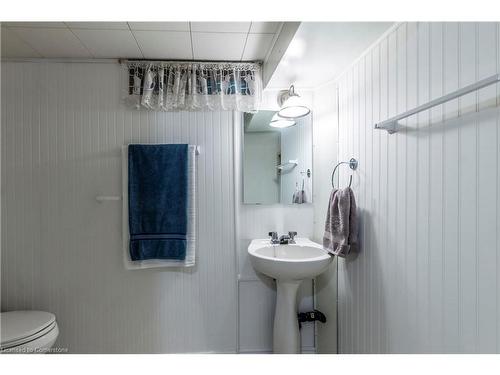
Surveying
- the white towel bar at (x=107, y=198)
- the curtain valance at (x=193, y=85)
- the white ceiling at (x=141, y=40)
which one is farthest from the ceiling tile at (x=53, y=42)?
the white towel bar at (x=107, y=198)

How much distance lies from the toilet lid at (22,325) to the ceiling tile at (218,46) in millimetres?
1747

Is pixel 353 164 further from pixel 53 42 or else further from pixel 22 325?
pixel 22 325

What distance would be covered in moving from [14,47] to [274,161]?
168 cm

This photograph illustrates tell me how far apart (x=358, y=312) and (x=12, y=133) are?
2290mm

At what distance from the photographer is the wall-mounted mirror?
1.71m

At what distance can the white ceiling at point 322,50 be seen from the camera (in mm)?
1039

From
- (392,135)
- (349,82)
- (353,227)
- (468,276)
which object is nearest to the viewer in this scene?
(468,276)

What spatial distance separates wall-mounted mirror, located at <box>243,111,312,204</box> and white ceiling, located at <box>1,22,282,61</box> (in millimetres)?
435

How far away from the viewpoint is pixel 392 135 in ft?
3.59

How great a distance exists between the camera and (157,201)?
1.57 meters

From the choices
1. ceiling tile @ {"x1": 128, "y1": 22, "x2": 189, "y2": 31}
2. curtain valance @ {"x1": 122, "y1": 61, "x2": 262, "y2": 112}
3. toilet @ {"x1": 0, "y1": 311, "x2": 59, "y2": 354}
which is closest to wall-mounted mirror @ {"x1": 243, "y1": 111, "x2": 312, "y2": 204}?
curtain valance @ {"x1": 122, "y1": 61, "x2": 262, "y2": 112}

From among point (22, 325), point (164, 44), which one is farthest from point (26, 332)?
point (164, 44)

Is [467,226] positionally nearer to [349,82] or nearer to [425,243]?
[425,243]
